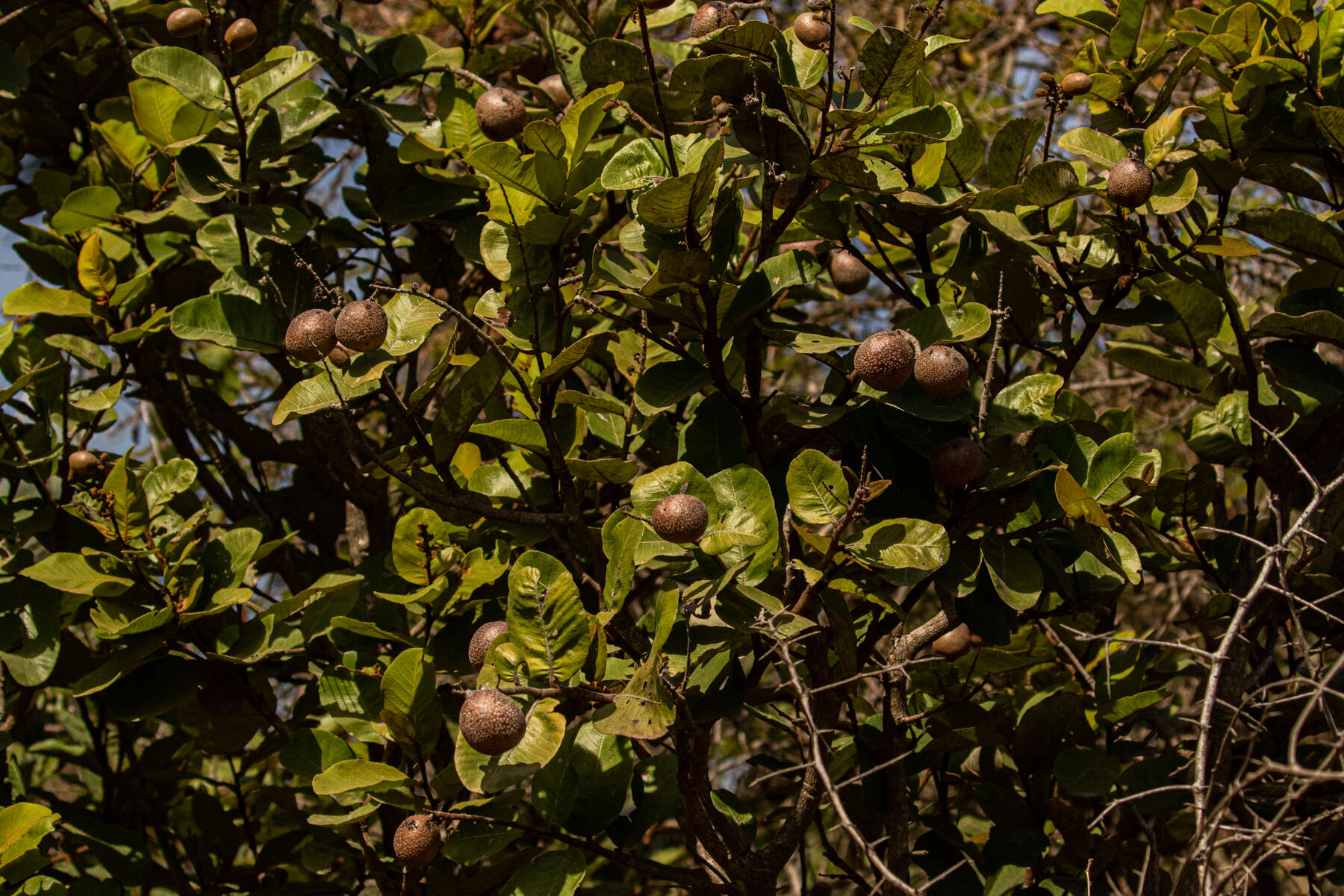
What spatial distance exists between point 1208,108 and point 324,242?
5.38 ft

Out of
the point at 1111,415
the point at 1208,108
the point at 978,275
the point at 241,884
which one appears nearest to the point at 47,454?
the point at 241,884

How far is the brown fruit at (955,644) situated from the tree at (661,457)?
0.03 feet

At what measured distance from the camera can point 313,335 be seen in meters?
1.62

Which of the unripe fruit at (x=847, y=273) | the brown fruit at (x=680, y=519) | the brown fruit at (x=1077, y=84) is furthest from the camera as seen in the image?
the unripe fruit at (x=847, y=273)

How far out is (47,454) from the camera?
7.14ft

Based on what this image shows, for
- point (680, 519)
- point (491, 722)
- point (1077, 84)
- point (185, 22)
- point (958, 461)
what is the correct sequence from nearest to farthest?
1. point (491, 722)
2. point (680, 519)
3. point (958, 461)
4. point (1077, 84)
5. point (185, 22)

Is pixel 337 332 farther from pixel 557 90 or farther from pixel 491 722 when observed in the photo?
pixel 557 90

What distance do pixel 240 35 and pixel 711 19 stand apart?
866 millimetres

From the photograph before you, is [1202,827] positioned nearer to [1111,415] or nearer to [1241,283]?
[1111,415]

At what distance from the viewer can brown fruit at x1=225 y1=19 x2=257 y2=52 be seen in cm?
212

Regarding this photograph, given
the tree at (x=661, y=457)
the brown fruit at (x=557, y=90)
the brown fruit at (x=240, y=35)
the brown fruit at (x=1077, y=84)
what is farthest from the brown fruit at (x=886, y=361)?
the brown fruit at (x=240, y=35)

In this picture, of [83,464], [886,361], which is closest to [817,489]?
[886,361]

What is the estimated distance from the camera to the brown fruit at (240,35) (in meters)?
2.12

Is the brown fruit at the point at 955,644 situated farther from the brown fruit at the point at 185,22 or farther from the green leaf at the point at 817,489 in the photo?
the brown fruit at the point at 185,22
